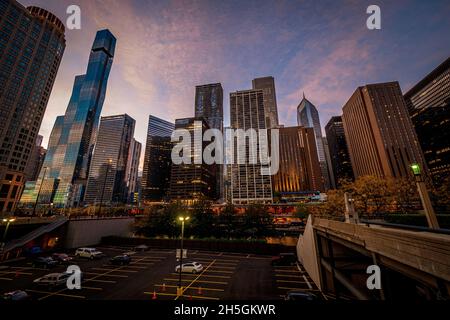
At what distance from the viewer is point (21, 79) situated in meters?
92.9

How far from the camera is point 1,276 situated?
21.7 meters

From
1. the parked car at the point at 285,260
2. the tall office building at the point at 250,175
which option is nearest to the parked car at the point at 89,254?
the parked car at the point at 285,260

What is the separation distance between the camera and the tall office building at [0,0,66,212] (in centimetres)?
8644

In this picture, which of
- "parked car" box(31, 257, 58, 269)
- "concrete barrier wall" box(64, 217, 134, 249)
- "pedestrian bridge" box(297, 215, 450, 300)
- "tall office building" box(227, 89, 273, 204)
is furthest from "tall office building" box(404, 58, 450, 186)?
"parked car" box(31, 257, 58, 269)

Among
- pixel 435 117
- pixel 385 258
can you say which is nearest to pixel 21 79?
pixel 385 258

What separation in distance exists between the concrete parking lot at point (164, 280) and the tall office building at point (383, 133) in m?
142

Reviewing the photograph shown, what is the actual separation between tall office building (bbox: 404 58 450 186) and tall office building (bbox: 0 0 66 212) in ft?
756

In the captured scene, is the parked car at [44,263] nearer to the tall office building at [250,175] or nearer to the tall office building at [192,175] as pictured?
the tall office building at [192,175]

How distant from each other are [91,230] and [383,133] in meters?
175

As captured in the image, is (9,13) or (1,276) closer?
(1,276)

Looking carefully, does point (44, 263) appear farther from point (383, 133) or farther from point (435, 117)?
point (435, 117)

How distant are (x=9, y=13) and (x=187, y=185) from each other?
473ft
